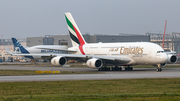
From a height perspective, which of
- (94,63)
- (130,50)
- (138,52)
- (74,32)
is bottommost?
(94,63)

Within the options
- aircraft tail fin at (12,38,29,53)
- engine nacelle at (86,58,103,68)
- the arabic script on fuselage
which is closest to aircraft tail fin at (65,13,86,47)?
the arabic script on fuselage

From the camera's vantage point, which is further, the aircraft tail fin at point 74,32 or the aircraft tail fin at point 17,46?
the aircraft tail fin at point 17,46

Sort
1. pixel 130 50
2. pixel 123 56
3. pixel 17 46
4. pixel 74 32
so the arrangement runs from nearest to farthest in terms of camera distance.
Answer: pixel 130 50 < pixel 123 56 < pixel 74 32 < pixel 17 46

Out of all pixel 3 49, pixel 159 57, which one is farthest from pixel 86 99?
pixel 3 49

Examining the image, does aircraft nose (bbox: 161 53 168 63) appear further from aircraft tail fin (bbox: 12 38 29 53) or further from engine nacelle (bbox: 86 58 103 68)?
aircraft tail fin (bbox: 12 38 29 53)

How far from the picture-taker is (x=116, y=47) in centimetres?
4956

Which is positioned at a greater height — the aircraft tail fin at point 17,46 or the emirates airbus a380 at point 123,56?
the aircraft tail fin at point 17,46

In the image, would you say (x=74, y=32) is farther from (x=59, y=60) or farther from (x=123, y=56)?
(x=123, y=56)

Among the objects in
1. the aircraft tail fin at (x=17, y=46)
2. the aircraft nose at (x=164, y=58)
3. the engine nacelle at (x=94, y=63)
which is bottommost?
the engine nacelle at (x=94, y=63)

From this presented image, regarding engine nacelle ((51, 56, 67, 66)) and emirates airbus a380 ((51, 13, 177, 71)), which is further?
engine nacelle ((51, 56, 67, 66))

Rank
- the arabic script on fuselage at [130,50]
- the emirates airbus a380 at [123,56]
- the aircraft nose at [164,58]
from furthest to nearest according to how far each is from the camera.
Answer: the arabic script on fuselage at [130,50]
the emirates airbus a380 at [123,56]
the aircraft nose at [164,58]

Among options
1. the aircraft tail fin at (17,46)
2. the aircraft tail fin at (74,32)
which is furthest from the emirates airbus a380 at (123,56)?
the aircraft tail fin at (17,46)

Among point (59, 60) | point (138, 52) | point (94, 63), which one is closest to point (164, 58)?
point (138, 52)

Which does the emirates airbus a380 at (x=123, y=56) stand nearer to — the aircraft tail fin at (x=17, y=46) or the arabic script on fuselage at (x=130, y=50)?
the arabic script on fuselage at (x=130, y=50)
